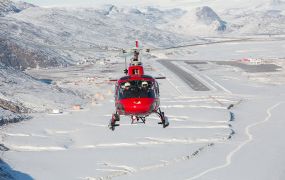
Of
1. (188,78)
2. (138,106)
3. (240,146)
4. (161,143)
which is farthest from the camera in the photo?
(188,78)

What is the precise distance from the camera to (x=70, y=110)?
89.3 m

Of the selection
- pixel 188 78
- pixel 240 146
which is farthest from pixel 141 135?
pixel 188 78

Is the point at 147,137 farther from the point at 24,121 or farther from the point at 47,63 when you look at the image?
the point at 47,63

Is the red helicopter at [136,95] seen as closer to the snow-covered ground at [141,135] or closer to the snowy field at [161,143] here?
the snow-covered ground at [141,135]

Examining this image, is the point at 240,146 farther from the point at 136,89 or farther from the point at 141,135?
the point at 136,89

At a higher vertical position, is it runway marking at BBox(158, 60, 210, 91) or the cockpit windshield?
the cockpit windshield

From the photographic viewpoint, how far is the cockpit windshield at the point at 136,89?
38.4 meters

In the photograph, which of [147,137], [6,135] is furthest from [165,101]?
[6,135]

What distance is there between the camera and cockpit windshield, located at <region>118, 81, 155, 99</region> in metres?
38.4

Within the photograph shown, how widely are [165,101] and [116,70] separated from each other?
69684 millimetres

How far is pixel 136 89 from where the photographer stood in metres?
38.8

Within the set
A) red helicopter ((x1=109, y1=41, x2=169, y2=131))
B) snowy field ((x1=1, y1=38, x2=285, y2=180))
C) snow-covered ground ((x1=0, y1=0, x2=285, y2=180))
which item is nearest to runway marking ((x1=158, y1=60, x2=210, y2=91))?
snow-covered ground ((x1=0, y1=0, x2=285, y2=180))

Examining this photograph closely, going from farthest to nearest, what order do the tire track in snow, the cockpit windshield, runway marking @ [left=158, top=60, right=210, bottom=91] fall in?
runway marking @ [left=158, top=60, right=210, bottom=91], the tire track in snow, the cockpit windshield

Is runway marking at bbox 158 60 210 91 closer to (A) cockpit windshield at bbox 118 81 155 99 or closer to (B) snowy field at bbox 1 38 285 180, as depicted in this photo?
(B) snowy field at bbox 1 38 285 180
